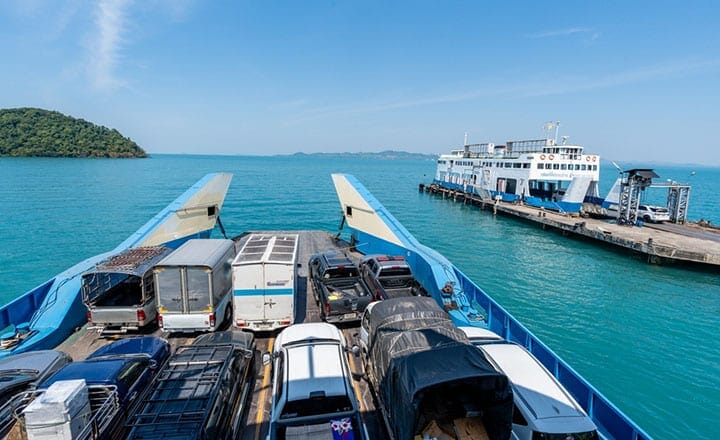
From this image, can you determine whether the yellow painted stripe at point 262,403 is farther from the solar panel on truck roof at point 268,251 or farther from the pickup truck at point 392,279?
the pickup truck at point 392,279

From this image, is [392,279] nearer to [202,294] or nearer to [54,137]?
[202,294]

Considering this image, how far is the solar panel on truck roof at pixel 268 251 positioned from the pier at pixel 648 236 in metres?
29.2

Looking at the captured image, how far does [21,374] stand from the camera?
677 cm

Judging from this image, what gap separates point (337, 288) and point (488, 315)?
17.4 ft

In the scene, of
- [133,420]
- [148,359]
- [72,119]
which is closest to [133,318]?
[148,359]

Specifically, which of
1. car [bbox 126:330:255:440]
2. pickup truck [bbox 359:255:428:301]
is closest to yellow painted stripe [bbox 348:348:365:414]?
car [bbox 126:330:255:440]

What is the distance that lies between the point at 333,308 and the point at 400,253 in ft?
22.0

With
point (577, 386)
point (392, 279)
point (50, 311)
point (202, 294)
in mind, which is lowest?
point (577, 386)

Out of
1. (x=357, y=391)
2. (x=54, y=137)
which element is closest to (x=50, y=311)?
(x=357, y=391)

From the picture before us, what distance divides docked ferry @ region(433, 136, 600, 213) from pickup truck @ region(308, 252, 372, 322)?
38583 mm

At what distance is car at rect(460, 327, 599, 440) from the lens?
5934 millimetres

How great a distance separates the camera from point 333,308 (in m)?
10.7

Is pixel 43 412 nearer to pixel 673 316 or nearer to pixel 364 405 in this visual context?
pixel 364 405

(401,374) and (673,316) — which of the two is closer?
(401,374)
